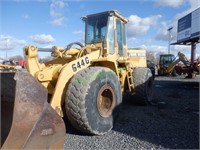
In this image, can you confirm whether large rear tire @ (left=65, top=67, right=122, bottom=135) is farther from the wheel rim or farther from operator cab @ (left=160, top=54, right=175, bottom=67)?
operator cab @ (left=160, top=54, right=175, bottom=67)

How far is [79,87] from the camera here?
15.3 feet

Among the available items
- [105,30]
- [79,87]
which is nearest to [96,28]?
[105,30]

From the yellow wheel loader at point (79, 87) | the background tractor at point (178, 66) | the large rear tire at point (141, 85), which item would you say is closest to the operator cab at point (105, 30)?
the yellow wheel loader at point (79, 87)

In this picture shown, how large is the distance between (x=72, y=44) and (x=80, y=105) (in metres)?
1.83

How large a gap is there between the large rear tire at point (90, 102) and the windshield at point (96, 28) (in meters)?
1.55

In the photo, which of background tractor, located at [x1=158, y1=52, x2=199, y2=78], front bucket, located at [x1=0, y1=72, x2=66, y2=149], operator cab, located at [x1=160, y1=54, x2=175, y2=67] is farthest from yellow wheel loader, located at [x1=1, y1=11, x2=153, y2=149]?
operator cab, located at [x1=160, y1=54, x2=175, y2=67]

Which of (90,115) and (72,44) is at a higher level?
(72,44)

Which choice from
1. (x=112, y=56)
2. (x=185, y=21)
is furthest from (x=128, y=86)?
(x=185, y=21)

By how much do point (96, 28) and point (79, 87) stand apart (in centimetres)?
257

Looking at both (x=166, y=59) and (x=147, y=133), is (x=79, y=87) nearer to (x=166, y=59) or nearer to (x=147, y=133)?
(x=147, y=133)

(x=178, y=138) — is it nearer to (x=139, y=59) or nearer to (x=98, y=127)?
(x=98, y=127)

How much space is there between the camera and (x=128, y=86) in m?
7.22

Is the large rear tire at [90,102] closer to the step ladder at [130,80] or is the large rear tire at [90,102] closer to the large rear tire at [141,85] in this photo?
the step ladder at [130,80]

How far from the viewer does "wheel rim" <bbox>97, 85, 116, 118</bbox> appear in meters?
5.23
